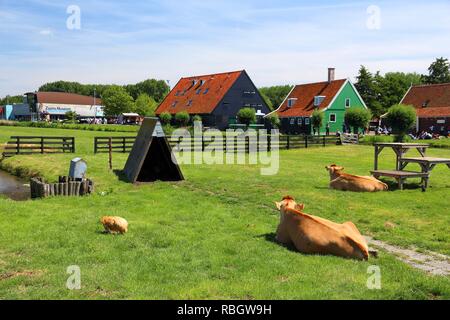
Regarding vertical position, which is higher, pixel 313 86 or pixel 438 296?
pixel 313 86

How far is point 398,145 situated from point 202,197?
22.9 feet

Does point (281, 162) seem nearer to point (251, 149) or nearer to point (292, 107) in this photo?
point (251, 149)

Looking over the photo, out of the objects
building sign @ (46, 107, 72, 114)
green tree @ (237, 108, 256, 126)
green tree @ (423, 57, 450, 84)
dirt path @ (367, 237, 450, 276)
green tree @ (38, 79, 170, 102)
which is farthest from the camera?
green tree @ (38, 79, 170, 102)

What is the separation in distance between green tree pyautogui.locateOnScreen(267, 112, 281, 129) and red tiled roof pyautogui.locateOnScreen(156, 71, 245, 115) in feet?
23.2

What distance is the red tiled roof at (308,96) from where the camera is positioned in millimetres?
57656

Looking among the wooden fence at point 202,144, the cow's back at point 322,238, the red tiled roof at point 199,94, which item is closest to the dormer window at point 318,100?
the red tiled roof at point 199,94

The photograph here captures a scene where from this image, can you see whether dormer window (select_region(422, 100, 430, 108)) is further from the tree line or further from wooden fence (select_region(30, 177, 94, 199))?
wooden fence (select_region(30, 177, 94, 199))

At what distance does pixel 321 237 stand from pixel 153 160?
11.1 meters

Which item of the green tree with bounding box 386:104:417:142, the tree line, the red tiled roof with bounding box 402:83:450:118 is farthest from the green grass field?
the tree line

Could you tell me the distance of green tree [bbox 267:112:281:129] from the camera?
2371 inches

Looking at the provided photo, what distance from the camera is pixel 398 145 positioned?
51.8 ft

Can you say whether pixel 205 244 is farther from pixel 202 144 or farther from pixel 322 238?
pixel 202 144

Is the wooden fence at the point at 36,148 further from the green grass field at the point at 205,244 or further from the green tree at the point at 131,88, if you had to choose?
the green tree at the point at 131,88
